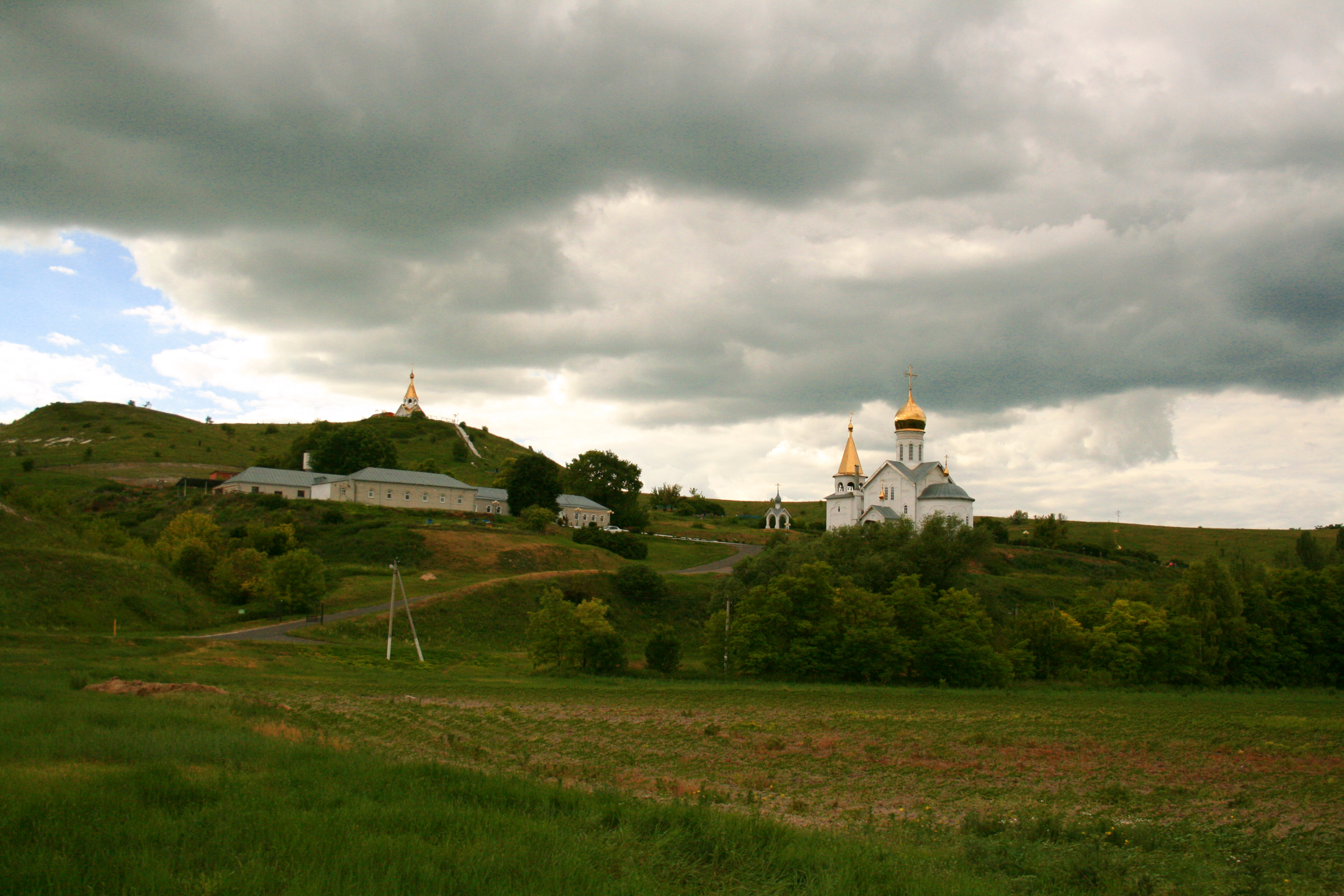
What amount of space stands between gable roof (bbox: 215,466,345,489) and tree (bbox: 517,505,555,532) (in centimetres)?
2165

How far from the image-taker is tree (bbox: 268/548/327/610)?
51406 mm

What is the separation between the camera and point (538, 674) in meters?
42.1

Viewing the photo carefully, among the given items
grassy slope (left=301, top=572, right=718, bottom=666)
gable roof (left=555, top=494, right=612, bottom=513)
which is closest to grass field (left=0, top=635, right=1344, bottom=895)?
grassy slope (left=301, top=572, right=718, bottom=666)

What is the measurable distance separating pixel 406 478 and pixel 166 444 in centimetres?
6307

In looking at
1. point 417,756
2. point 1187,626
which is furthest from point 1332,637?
point 417,756

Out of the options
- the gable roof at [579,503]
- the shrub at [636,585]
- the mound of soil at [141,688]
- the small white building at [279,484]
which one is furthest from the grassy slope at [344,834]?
the gable roof at [579,503]

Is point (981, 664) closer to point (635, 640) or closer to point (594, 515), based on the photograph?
point (635, 640)

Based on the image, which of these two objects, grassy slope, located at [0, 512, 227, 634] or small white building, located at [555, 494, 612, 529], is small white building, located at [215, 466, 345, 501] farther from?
grassy slope, located at [0, 512, 227, 634]

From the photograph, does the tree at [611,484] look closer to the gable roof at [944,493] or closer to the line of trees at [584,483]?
the line of trees at [584,483]

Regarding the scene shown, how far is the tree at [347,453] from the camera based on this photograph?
10750 centimetres

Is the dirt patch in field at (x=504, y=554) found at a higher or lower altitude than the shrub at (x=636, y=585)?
higher

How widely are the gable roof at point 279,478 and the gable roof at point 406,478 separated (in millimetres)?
2360

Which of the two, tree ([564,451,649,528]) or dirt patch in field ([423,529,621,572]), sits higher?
tree ([564,451,649,528])

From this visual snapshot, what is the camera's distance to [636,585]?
221 ft
